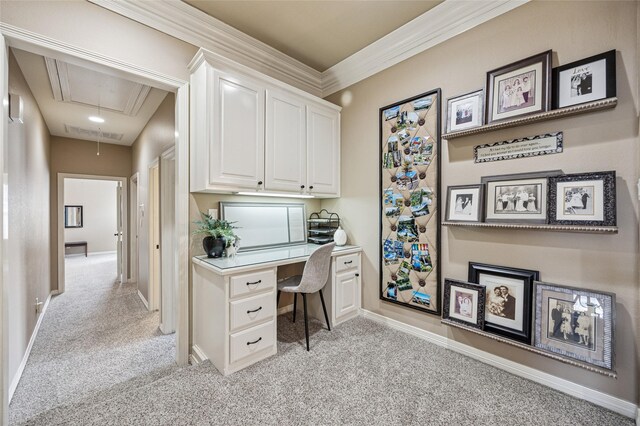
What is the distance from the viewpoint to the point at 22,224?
2281 millimetres

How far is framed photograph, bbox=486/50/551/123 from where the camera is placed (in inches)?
66.6

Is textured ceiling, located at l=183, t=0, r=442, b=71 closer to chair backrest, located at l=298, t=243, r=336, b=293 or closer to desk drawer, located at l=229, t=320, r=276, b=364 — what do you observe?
chair backrest, located at l=298, t=243, r=336, b=293

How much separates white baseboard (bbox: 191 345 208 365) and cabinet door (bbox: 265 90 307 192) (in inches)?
58.1

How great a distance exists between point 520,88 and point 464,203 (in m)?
0.86

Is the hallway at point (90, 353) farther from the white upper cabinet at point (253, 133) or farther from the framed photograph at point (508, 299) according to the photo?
the framed photograph at point (508, 299)

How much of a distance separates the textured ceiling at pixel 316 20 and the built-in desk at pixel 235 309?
2039mm

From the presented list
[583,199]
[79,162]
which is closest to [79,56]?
[583,199]

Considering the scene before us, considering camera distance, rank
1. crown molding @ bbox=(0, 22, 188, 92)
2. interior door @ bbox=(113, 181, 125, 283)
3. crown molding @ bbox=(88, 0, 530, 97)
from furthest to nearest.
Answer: interior door @ bbox=(113, 181, 125, 283)
crown molding @ bbox=(88, 0, 530, 97)
crown molding @ bbox=(0, 22, 188, 92)

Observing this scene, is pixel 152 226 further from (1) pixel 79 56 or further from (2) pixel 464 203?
(2) pixel 464 203

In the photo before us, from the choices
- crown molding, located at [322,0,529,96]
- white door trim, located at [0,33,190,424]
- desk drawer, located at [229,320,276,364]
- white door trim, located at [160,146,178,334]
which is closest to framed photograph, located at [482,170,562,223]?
crown molding, located at [322,0,529,96]

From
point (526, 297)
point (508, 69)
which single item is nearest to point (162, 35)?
point (508, 69)

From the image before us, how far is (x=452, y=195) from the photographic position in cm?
211

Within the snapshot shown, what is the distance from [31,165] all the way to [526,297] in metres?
4.65

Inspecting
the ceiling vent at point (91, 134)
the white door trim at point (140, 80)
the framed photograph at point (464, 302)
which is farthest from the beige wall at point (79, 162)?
the framed photograph at point (464, 302)
